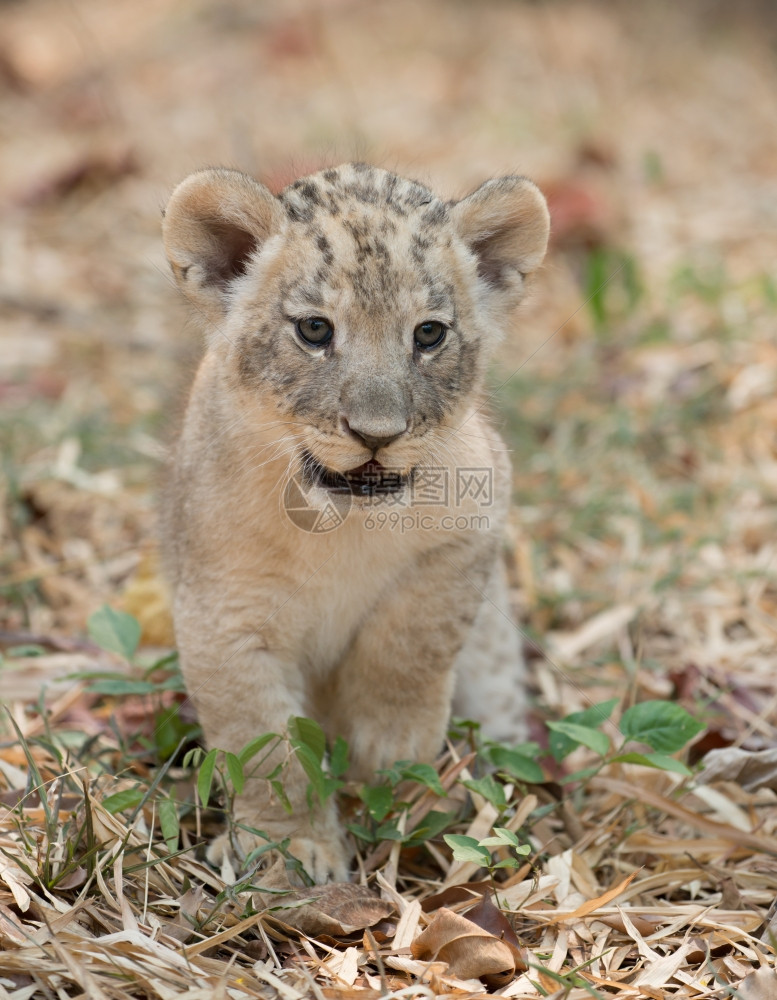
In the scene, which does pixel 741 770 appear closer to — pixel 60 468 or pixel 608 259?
pixel 60 468

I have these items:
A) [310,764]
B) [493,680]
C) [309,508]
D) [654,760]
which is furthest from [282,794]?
[493,680]

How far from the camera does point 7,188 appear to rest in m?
9.80

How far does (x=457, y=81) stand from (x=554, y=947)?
37.1ft

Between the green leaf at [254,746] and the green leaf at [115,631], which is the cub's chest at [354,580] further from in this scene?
→ the green leaf at [115,631]

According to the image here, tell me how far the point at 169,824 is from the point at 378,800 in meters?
0.73

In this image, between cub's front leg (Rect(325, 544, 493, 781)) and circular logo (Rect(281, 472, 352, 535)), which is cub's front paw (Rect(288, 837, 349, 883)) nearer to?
cub's front leg (Rect(325, 544, 493, 781))

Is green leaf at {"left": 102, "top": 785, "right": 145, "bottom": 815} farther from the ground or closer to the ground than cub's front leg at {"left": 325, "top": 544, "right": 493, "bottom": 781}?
closer to the ground

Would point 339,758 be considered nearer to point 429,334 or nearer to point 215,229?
point 429,334

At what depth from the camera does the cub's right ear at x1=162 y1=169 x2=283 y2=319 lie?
140 inches

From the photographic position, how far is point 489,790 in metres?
3.68

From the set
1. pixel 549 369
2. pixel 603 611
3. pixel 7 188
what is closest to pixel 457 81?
pixel 7 188

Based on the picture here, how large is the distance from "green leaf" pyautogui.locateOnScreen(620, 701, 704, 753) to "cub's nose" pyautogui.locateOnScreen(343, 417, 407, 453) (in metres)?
1.40

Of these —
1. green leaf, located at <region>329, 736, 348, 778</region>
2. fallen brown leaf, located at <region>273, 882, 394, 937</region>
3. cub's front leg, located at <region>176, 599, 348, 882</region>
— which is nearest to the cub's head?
cub's front leg, located at <region>176, 599, 348, 882</region>

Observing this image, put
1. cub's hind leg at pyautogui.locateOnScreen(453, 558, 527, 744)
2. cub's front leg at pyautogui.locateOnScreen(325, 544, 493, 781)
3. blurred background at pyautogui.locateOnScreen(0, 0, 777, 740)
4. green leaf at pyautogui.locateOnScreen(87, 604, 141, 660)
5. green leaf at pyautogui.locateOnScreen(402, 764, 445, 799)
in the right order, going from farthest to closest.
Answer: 1. blurred background at pyautogui.locateOnScreen(0, 0, 777, 740)
2. cub's hind leg at pyautogui.locateOnScreen(453, 558, 527, 744)
3. green leaf at pyautogui.locateOnScreen(87, 604, 141, 660)
4. cub's front leg at pyautogui.locateOnScreen(325, 544, 493, 781)
5. green leaf at pyautogui.locateOnScreen(402, 764, 445, 799)
